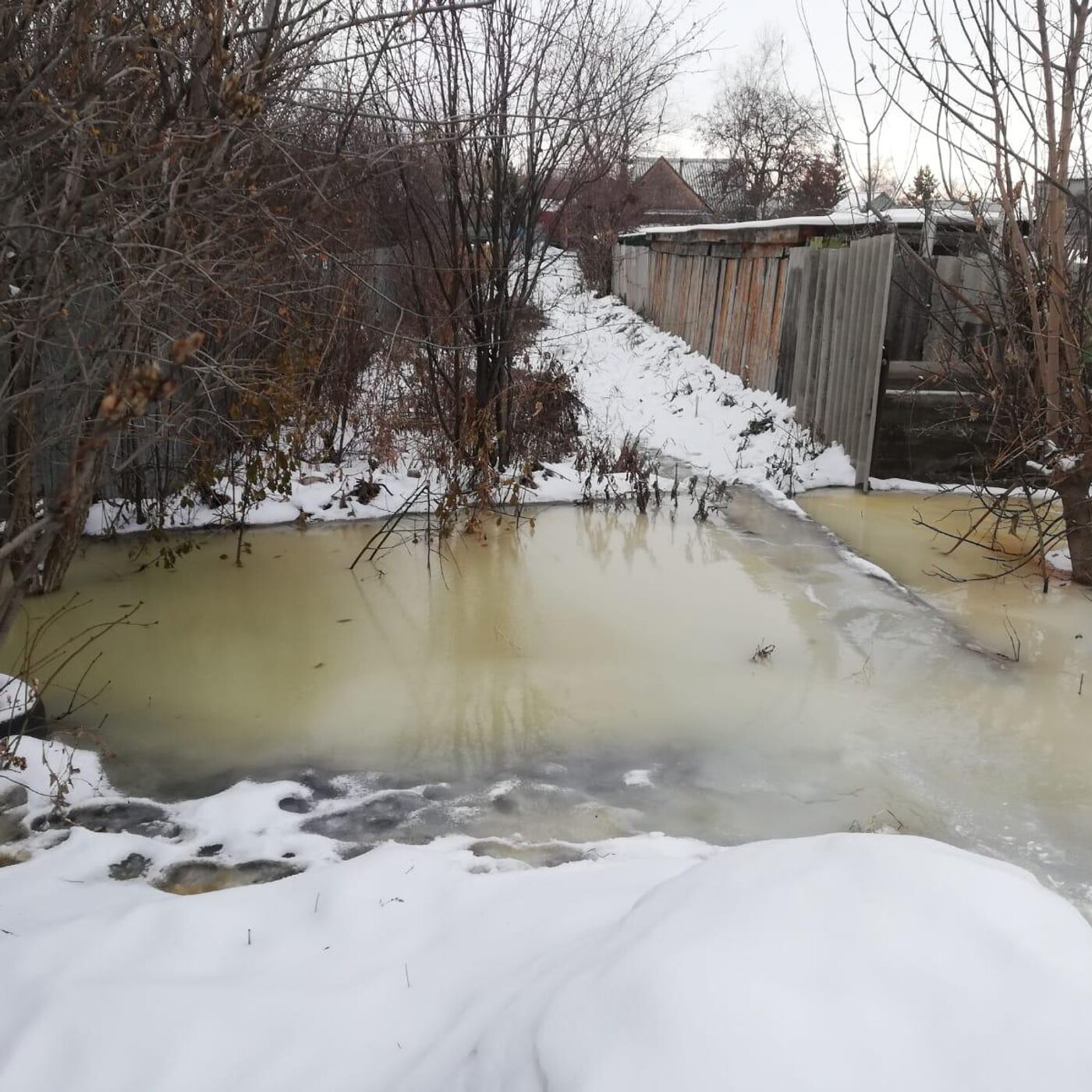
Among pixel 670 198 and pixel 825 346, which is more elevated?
pixel 670 198

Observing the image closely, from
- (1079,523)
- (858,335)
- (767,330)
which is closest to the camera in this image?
(1079,523)

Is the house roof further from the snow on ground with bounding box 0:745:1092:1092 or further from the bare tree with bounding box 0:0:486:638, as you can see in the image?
the snow on ground with bounding box 0:745:1092:1092

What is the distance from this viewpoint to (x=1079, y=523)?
5934 millimetres

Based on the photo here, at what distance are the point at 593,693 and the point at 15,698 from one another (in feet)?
7.39

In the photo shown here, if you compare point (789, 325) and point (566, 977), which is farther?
point (789, 325)

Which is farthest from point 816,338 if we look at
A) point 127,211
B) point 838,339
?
point 127,211

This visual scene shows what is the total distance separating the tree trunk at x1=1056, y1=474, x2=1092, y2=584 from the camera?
19.2ft

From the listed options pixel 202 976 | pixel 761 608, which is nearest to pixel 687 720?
pixel 761 608

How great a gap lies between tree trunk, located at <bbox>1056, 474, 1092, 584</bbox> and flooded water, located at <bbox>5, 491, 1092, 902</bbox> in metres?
1.00

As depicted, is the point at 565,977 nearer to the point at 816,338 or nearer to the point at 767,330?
the point at 816,338

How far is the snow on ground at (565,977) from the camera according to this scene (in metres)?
1.57

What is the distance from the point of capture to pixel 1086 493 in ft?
19.6

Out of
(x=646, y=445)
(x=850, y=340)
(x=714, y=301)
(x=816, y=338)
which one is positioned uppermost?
(x=714, y=301)

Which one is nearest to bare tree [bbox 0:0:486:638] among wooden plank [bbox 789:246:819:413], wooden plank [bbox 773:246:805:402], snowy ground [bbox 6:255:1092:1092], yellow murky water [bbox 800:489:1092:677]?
snowy ground [bbox 6:255:1092:1092]
